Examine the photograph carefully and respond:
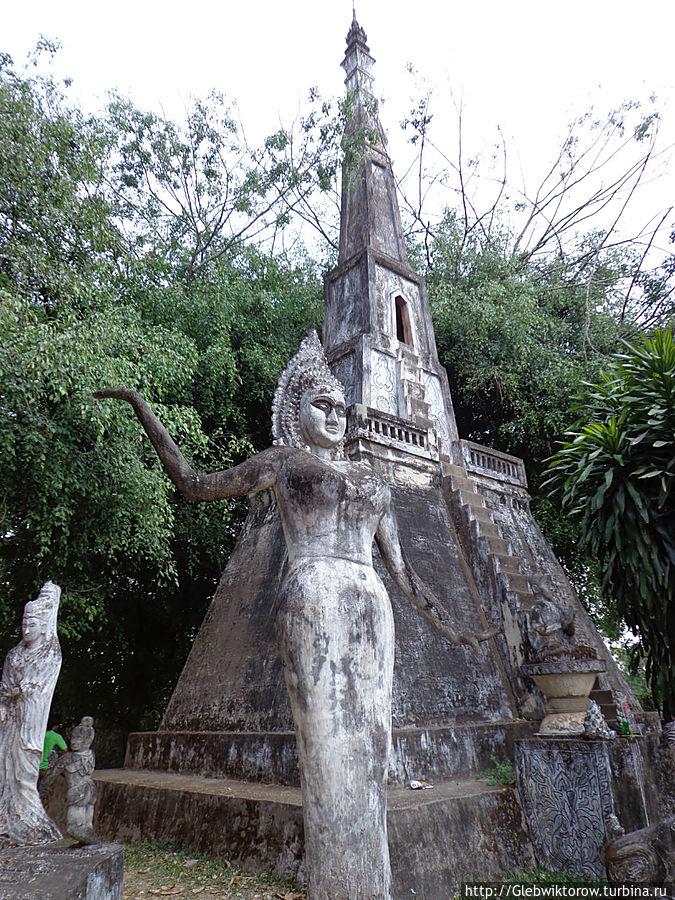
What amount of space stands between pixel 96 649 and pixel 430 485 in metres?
7.45

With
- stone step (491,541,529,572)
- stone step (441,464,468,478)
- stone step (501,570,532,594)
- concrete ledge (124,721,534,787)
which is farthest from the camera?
stone step (441,464,468,478)

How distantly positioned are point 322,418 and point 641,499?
452 cm

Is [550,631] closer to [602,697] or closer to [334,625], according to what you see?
[602,697]

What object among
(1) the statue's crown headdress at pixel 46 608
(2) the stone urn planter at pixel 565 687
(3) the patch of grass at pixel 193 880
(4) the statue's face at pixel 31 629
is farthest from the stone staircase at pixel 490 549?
(4) the statue's face at pixel 31 629

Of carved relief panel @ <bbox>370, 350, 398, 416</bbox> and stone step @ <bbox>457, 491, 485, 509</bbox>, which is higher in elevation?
carved relief panel @ <bbox>370, 350, 398, 416</bbox>

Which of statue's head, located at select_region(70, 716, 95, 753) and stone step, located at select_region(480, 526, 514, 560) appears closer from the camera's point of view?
statue's head, located at select_region(70, 716, 95, 753)

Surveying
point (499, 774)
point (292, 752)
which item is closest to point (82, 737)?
point (292, 752)

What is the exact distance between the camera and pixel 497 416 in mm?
14148

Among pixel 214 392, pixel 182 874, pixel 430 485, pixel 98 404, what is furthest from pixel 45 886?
pixel 214 392

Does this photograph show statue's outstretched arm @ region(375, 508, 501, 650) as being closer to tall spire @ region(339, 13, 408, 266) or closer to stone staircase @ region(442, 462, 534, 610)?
stone staircase @ region(442, 462, 534, 610)

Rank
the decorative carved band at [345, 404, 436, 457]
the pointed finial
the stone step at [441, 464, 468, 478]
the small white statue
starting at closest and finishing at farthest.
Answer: the small white statue → the decorative carved band at [345, 404, 436, 457] → the stone step at [441, 464, 468, 478] → the pointed finial

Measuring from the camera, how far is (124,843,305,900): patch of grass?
4.05 metres

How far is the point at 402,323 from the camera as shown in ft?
39.0

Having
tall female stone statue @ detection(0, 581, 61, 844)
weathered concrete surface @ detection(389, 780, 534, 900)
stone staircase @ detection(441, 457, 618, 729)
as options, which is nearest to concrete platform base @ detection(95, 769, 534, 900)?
weathered concrete surface @ detection(389, 780, 534, 900)
